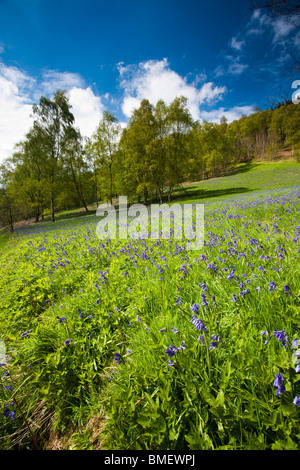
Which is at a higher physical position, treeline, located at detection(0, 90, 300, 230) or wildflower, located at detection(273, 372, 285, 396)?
treeline, located at detection(0, 90, 300, 230)

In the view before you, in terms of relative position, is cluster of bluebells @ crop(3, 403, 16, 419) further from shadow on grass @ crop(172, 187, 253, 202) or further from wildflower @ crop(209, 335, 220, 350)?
shadow on grass @ crop(172, 187, 253, 202)

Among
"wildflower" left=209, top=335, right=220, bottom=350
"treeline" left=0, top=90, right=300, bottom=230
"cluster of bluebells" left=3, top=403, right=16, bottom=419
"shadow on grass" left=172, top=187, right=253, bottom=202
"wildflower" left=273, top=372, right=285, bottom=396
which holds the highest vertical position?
"treeline" left=0, top=90, right=300, bottom=230

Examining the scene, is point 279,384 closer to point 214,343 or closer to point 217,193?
point 214,343

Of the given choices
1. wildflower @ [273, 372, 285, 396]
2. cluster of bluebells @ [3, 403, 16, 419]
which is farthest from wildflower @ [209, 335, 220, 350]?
cluster of bluebells @ [3, 403, 16, 419]

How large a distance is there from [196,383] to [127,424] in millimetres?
692

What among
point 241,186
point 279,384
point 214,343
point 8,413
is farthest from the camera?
point 241,186

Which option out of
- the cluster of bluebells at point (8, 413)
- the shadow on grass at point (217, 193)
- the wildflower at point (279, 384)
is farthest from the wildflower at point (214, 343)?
the shadow on grass at point (217, 193)

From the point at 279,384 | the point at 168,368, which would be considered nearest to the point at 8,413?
the point at 168,368

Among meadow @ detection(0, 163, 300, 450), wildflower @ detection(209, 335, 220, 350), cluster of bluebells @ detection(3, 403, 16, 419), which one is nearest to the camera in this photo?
meadow @ detection(0, 163, 300, 450)

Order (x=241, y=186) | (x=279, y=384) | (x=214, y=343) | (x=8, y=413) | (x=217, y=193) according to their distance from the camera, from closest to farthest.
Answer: (x=279, y=384) < (x=214, y=343) < (x=8, y=413) < (x=217, y=193) < (x=241, y=186)

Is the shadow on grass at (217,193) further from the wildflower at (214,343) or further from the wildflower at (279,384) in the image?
the wildflower at (279,384)
